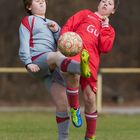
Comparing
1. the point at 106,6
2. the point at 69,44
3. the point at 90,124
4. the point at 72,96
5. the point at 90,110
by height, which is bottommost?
the point at 90,124

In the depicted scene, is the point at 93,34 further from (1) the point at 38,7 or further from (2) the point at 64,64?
(2) the point at 64,64

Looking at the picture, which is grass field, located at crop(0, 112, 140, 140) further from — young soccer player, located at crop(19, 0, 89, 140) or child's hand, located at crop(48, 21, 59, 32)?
child's hand, located at crop(48, 21, 59, 32)

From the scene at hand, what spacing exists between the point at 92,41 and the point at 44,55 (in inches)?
34.0

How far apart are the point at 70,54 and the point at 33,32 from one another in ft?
2.00

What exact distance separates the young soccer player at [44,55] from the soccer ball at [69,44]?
9cm

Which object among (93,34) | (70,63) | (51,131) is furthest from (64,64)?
(51,131)

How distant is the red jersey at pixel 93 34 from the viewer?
8789mm

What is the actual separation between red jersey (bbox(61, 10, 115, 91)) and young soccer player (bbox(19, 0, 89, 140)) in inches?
15.2

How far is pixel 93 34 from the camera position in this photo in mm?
8883

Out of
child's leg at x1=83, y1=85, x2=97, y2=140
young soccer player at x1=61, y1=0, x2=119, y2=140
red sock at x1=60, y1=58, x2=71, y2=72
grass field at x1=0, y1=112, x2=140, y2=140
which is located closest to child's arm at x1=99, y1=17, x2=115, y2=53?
young soccer player at x1=61, y1=0, x2=119, y2=140

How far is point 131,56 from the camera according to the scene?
26812 mm

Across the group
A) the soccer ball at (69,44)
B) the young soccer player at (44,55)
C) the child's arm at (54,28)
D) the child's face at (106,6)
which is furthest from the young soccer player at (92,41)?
the soccer ball at (69,44)

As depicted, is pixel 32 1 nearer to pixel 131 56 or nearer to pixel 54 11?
pixel 54 11

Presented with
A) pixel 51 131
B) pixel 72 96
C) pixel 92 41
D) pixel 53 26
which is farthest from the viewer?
pixel 51 131
